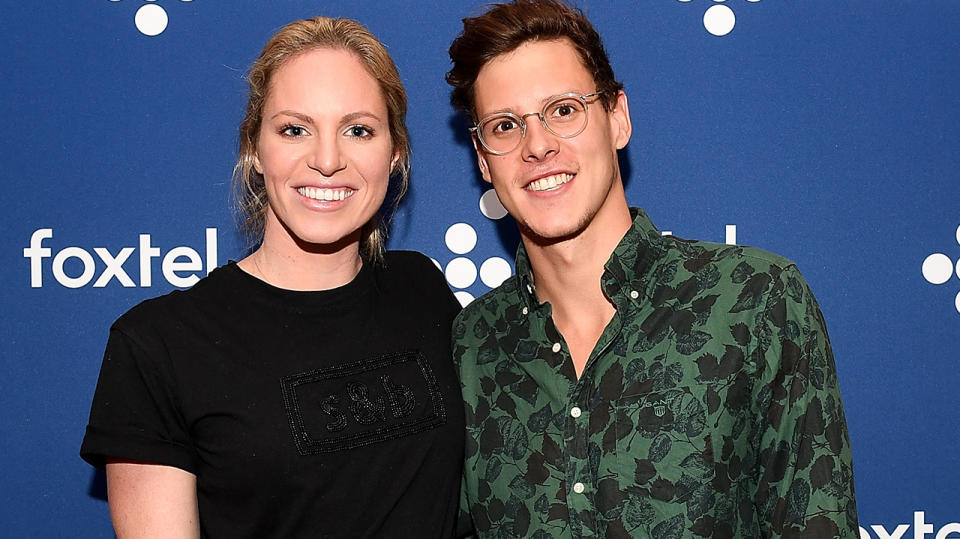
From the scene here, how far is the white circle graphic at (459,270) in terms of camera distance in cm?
196

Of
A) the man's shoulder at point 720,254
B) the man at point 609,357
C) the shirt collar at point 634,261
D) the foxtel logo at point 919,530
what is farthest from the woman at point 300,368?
the foxtel logo at point 919,530

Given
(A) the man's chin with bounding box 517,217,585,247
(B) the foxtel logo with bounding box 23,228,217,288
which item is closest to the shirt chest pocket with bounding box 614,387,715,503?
(A) the man's chin with bounding box 517,217,585,247

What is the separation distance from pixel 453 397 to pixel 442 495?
178 mm

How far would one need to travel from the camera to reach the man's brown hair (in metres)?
1.56

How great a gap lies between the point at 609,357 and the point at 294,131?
685mm

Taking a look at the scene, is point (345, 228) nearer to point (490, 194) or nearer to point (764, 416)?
point (490, 194)

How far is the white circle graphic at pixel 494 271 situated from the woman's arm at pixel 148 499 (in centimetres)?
85

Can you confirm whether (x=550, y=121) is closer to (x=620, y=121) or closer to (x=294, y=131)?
(x=620, y=121)

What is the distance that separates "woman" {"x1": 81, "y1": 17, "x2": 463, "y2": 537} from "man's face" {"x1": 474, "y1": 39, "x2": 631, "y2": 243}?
22 cm

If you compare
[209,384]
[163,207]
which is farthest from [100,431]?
[163,207]

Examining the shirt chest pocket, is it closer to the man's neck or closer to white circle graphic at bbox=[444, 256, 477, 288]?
the man's neck

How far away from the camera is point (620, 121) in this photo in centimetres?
162

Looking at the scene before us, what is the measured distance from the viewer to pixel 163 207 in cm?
191

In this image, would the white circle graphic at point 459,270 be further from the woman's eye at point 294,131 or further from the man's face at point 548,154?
the woman's eye at point 294,131
